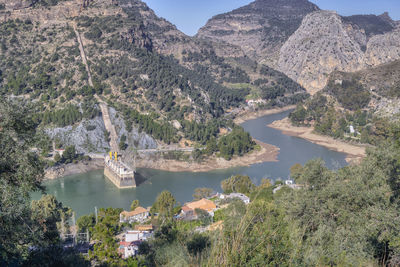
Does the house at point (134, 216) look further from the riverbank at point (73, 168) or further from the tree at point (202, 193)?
the riverbank at point (73, 168)

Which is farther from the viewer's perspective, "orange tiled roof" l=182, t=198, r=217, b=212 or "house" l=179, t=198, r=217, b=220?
"orange tiled roof" l=182, t=198, r=217, b=212

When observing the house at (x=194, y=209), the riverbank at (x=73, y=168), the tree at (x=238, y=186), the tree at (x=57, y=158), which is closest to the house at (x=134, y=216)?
the house at (x=194, y=209)

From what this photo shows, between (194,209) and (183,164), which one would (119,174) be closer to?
(183,164)

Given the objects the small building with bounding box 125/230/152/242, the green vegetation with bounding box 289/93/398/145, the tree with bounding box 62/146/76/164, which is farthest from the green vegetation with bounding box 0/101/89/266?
the green vegetation with bounding box 289/93/398/145

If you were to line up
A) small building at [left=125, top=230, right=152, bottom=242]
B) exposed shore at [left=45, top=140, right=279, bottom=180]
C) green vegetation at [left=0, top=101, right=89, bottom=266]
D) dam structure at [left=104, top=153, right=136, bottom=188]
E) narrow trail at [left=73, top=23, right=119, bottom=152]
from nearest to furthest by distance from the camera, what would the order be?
1. green vegetation at [left=0, top=101, right=89, bottom=266]
2. small building at [left=125, top=230, right=152, bottom=242]
3. dam structure at [left=104, top=153, right=136, bottom=188]
4. exposed shore at [left=45, top=140, right=279, bottom=180]
5. narrow trail at [left=73, top=23, right=119, bottom=152]

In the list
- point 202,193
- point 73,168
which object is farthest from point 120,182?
point 202,193

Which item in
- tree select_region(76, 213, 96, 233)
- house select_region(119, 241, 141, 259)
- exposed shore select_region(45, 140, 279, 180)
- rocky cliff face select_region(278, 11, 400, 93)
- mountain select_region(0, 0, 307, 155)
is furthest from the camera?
rocky cliff face select_region(278, 11, 400, 93)

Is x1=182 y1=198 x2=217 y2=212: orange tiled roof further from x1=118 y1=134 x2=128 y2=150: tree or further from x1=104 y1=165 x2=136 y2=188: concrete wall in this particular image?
x1=118 y1=134 x2=128 y2=150: tree

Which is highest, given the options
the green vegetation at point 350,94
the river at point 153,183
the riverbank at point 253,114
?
the green vegetation at point 350,94
